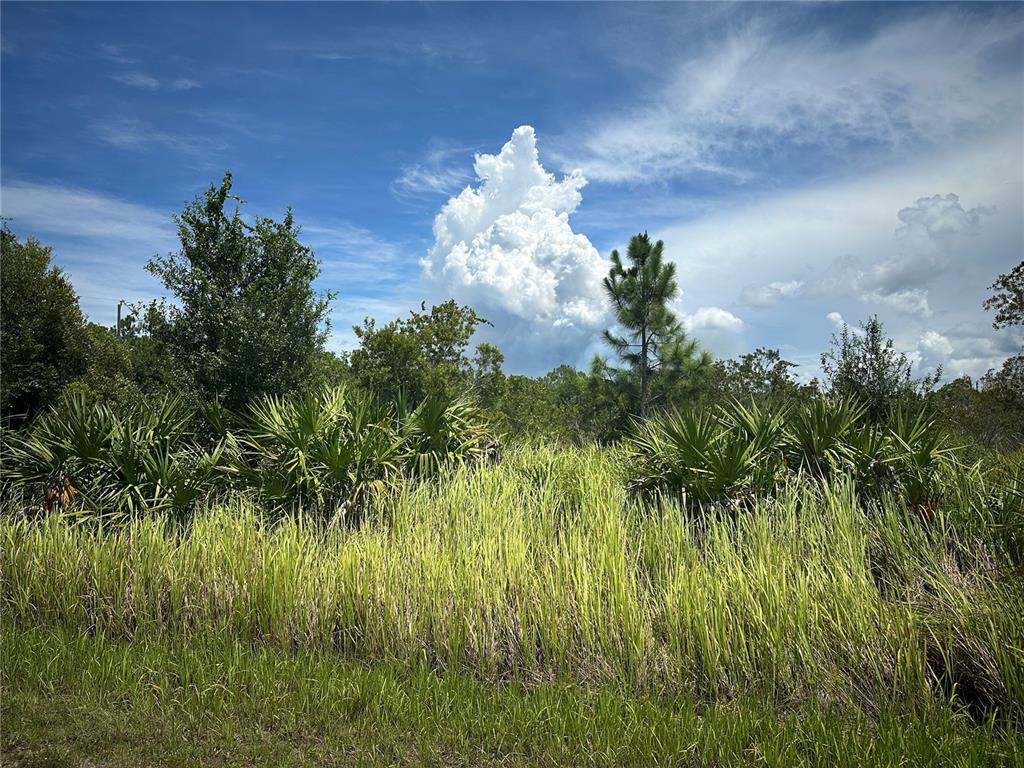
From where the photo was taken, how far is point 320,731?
13.0 ft

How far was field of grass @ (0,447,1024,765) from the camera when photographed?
3760mm

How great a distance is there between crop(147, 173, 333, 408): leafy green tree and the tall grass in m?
8.57

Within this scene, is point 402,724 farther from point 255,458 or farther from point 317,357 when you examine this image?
point 317,357

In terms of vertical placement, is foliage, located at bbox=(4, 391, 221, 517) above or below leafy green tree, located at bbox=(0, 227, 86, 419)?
below

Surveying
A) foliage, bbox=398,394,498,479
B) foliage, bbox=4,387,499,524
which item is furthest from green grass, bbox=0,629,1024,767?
foliage, bbox=398,394,498,479

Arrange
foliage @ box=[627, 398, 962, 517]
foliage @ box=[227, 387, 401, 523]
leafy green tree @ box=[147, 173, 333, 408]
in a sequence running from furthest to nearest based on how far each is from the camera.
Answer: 1. leafy green tree @ box=[147, 173, 333, 408]
2. foliage @ box=[227, 387, 401, 523]
3. foliage @ box=[627, 398, 962, 517]

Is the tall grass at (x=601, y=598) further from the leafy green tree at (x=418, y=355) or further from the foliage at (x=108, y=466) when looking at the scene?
the leafy green tree at (x=418, y=355)

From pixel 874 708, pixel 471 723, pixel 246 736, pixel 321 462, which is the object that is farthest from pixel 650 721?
pixel 321 462

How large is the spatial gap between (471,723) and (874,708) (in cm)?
254

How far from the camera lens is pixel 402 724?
13.0 feet

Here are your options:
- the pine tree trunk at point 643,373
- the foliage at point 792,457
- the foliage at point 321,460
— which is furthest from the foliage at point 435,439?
the pine tree trunk at point 643,373

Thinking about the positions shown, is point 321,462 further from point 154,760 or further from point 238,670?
point 154,760

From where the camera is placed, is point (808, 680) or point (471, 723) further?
point (808, 680)

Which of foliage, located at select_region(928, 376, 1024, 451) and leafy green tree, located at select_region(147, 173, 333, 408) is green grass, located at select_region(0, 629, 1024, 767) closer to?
leafy green tree, located at select_region(147, 173, 333, 408)
